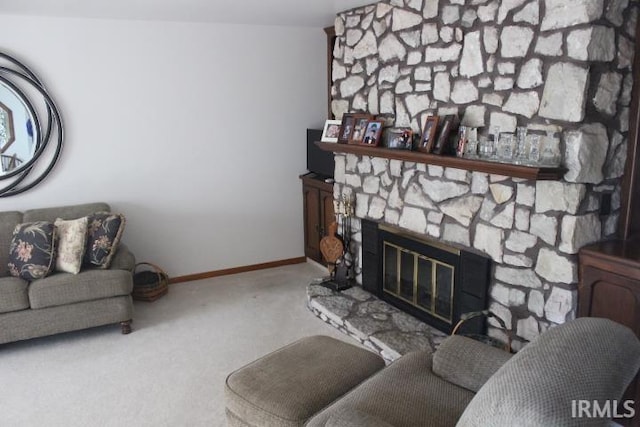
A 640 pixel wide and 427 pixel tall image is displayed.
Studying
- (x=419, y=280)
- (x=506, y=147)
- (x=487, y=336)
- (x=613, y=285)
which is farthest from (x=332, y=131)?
(x=613, y=285)

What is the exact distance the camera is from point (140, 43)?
4.40 m

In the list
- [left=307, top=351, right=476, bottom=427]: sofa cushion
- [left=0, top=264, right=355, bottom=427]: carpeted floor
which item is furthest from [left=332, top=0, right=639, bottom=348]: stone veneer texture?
[left=0, top=264, right=355, bottom=427]: carpeted floor

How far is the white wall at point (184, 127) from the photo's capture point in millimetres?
4266

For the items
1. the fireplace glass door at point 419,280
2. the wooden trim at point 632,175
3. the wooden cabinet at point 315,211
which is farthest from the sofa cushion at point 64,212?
the wooden trim at point 632,175

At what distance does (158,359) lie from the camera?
11.2 ft

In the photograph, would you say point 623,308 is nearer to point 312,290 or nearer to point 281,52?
point 312,290

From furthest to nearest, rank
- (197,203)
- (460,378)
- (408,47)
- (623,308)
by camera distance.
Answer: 1. (197,203)
2. (408,47)
3. (623,308)
4. (460,378)

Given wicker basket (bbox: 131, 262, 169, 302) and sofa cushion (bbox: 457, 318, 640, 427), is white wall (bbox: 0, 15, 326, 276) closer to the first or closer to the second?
wicker basket (bbox: 131, 262, 169, 302)

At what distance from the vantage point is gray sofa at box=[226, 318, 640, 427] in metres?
1.33

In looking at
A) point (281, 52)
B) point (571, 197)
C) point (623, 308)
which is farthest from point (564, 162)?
point (281, 52)

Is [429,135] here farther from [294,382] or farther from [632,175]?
[294,382]

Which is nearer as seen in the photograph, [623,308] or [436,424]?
[436,424]

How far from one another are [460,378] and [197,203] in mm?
3351

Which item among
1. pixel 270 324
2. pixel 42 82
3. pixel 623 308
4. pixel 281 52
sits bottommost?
pixel 270 324
